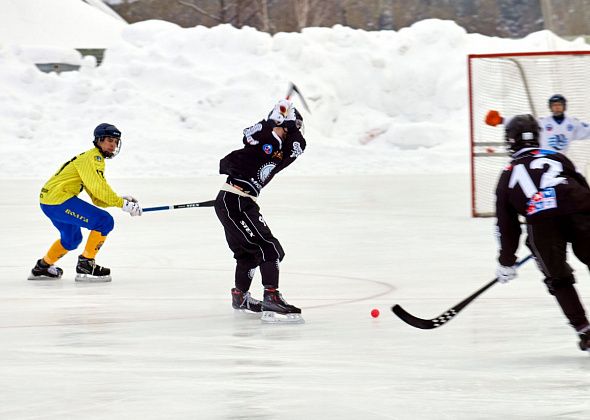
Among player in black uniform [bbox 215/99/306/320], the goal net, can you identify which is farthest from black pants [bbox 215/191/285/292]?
the goal net

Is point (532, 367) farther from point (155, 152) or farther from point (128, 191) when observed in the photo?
point (155, 152)

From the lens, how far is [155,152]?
21203 millimetres

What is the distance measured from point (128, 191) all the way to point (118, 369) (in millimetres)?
11246

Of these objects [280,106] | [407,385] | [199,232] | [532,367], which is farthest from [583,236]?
[199,232]

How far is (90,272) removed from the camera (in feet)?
24.7

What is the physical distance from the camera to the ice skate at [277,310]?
19.1 ft

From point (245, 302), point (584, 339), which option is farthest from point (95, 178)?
point (584, 339)

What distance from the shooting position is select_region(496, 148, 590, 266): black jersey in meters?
4.70

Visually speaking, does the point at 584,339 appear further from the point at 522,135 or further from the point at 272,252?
the point at 272,252

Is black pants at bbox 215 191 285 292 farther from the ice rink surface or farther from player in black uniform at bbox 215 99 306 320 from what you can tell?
the ice rink surface

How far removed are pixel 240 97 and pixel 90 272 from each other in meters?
17.2

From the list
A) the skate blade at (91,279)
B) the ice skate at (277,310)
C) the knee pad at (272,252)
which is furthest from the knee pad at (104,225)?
the ice skate at (277,310)

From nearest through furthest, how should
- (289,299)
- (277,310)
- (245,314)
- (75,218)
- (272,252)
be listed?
(277,310) → (272,252) → (245,314) → (289,299) → (75,218)

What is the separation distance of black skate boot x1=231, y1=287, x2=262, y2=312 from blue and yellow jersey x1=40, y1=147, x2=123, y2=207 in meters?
1.46
